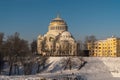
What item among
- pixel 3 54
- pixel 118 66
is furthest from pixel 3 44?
pixel 118 66

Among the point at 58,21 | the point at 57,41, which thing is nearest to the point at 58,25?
the point at 58,21

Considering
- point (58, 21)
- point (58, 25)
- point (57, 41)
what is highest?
point (58, 21)

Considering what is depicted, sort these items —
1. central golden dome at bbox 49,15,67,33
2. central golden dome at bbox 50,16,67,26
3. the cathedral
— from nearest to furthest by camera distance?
the cathedral
central golden dome at bbox 49,15,67,33
central golden dome at bbox 50,16,67,26

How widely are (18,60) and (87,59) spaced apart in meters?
23.3

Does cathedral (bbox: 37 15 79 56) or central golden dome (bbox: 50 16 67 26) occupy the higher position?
central golden dome (bbox: 50 16 67 26)

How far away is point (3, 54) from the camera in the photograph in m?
59.3

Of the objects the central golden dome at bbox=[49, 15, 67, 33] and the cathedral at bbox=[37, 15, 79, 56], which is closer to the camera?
the cathedral at bbox=[37, 15, 79, 56]

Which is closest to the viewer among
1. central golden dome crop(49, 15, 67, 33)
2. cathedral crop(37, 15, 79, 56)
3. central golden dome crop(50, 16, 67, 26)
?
cathedral crop(37, 15, 79, 56)

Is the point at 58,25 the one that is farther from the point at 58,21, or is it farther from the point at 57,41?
the point at 57,41

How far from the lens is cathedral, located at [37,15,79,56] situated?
104m

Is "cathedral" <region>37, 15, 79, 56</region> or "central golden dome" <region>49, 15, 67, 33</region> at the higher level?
"central golden dome" <region>49, 15, 67, 33</region>

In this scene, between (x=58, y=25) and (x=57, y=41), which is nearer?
(x=57, y=41)

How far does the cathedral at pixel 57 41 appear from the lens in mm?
103938

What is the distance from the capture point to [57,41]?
114500 millimetres
